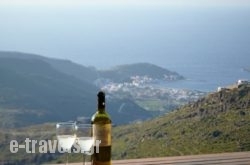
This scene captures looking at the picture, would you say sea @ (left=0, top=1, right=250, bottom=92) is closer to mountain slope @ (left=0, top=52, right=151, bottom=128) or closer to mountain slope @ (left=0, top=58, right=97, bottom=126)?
mountain slope @ (left=0, top=52, right=151, bottom=128)

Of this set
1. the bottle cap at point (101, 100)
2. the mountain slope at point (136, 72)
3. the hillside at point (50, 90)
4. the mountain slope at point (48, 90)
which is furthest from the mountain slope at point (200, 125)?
the bottle cap at point (101, 100)

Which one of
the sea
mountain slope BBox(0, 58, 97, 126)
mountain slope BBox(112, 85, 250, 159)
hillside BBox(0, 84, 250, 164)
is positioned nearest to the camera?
hillside BBox(0, 84, 250, 164)

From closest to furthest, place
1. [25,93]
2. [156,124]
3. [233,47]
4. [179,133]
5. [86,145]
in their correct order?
[86,145]
[179,133]
[156,124]
[25,93]
[233,47]

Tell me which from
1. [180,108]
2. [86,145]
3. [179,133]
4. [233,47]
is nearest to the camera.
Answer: [86,145]

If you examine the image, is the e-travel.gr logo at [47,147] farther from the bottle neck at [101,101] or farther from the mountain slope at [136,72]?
the mountain slope at [136,72]

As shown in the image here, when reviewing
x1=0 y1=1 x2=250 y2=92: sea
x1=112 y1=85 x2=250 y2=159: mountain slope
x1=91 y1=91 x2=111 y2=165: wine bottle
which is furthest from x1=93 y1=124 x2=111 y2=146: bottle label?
x1=0 y1=1 x2=250 y2=92: sea

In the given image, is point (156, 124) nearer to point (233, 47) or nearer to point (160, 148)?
point (160, 148)

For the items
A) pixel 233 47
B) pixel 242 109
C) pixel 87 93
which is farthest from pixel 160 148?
pixel 233 47
